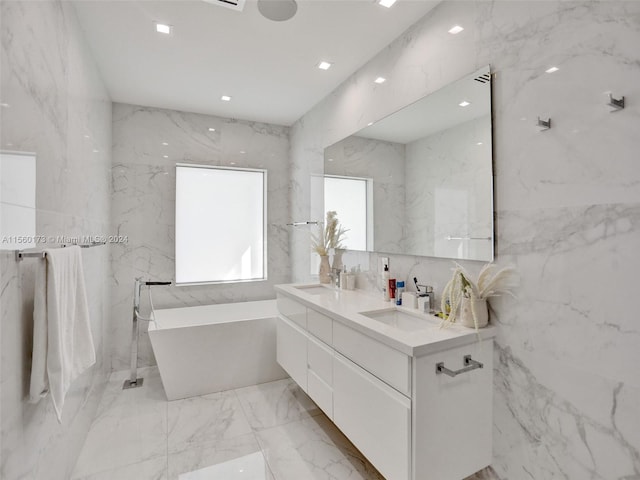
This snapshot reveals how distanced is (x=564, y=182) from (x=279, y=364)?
254 centimetres

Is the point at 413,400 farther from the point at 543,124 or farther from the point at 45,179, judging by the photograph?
the point at 45,179

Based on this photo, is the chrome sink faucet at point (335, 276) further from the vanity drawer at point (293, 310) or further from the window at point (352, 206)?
the vanity drawer at point (293, 310)

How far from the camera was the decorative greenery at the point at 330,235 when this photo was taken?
2.90 m

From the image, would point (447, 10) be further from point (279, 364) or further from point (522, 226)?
point (279, 364)

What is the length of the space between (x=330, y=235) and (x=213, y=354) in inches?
57.3

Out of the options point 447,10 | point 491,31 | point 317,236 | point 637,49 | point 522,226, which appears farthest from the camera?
point 317,236

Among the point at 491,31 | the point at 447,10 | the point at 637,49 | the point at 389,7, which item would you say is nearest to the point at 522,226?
the point at 637,49

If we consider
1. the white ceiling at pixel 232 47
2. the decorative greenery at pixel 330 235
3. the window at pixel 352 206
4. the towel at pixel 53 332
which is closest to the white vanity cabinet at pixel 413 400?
the window at pixel 352 206

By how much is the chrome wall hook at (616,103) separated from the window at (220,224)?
3282mm

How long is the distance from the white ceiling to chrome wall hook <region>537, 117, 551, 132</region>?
1.03 m

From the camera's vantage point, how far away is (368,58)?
245cm

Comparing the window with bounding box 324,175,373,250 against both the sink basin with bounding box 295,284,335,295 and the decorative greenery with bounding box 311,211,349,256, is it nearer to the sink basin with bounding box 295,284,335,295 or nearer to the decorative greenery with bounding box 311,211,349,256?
the decorative greenery with bounding box 311,211,349,256

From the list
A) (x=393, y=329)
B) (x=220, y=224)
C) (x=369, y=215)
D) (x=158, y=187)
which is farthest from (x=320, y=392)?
(x=158, y=187)

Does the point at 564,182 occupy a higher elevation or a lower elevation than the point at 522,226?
higher
